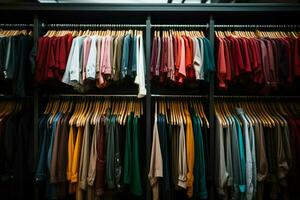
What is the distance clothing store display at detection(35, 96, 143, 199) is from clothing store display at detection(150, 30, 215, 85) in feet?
1.66

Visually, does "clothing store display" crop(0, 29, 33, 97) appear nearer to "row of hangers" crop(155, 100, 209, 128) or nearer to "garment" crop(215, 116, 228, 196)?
"row of hangers" crop(155, 100, 209, 128)

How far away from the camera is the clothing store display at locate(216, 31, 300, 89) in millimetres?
2438

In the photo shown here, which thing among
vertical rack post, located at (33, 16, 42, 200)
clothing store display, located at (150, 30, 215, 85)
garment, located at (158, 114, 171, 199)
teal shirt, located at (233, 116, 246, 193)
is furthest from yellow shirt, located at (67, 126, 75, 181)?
teal shirt, located at (233, 116, 246, 193)

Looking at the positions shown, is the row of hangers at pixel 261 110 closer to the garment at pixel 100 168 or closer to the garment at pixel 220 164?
the garment at pixel 220 164

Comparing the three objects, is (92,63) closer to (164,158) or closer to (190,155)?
(164,158)

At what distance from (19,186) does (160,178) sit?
4.00ft

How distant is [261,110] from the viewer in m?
2.72

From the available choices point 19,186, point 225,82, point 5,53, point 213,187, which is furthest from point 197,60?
point 19,186

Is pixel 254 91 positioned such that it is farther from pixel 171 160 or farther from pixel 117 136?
pixel 117 136

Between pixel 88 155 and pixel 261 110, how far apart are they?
68.0 inches

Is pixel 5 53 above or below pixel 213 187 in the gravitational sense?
above

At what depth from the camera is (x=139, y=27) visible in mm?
2785

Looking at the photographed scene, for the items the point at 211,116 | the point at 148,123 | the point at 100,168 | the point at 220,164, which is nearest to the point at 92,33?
the point at 148,123

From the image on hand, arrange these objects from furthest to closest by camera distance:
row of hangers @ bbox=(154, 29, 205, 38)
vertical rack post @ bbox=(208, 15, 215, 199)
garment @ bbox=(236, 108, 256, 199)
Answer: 1. row of hangers @ bbox=(154, 29, 205, 38)
2. vertical rack post @ bbox=(208, 15, 215, 199)
3. garment @ bbox=(236, 108, 256, 199)
